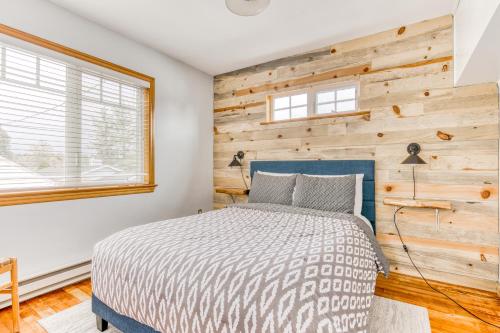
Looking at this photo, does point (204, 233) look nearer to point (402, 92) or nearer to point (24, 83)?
point (24, 83)

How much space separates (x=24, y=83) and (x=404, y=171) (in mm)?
3397

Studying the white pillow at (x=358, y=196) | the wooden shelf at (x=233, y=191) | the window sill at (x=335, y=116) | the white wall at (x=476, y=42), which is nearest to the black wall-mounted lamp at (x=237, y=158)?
the wooden shelf at (x=233, y=191)

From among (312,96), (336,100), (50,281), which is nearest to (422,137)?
(336,100)

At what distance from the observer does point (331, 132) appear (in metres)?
3.07

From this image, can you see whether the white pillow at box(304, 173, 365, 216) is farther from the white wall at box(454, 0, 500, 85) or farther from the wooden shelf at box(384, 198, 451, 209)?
the white wall at box(454, 0, 500, 85)

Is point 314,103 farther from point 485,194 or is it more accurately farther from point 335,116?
point 485,194

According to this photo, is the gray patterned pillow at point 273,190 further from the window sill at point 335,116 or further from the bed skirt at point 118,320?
the bed skirt at point 118,320

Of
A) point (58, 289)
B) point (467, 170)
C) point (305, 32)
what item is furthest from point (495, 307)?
point (58, 289)

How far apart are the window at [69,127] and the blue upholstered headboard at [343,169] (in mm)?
1573

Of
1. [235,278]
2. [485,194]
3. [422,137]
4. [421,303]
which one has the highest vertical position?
[422,137]

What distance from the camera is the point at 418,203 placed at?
2.41 meters

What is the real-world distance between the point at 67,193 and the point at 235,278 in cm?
199

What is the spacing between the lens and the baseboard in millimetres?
2131

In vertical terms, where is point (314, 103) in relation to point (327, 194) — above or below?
above
